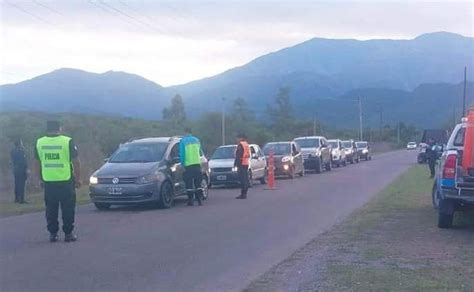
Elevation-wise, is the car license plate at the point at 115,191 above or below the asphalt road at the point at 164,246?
above

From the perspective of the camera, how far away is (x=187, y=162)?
20.8m

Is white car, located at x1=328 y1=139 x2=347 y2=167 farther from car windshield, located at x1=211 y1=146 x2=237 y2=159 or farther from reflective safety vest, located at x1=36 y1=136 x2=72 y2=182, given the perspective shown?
reflective safety vest, located at x1=36 y1=136 x2=72 y2=182

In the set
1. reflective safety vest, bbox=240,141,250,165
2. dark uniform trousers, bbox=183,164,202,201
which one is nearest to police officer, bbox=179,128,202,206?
dark uniform trousers, bbox=183,164,202,201

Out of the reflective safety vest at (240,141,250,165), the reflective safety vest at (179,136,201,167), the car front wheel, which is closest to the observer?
the car front wheel

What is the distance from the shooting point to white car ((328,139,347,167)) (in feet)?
159

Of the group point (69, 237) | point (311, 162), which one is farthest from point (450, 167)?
point (311, 162)

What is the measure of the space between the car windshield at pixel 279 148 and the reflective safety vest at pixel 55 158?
22.3 m

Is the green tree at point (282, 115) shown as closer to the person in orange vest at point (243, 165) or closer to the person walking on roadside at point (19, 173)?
the person in orange vest at point (243, 165)

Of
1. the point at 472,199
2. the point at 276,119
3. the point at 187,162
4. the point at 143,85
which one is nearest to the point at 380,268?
the point at 472,199

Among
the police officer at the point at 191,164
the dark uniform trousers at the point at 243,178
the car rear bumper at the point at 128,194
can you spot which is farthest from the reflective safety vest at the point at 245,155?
the car rear bumper at the point at 128,194

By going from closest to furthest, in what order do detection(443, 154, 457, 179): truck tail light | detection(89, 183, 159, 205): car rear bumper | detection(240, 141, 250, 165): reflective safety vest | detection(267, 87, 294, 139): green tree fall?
detection(443, 154, 457, 179): truck tail light
detection(89, 183, 159, 205): car rear bumper
detection(240, 141, 250, 165): reflective safety vest
detection(267, 87, 294, 139): green tree

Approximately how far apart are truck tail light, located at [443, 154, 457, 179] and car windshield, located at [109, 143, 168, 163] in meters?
8.08

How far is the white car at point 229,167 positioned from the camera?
96.1ft

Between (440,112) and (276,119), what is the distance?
4398cm
